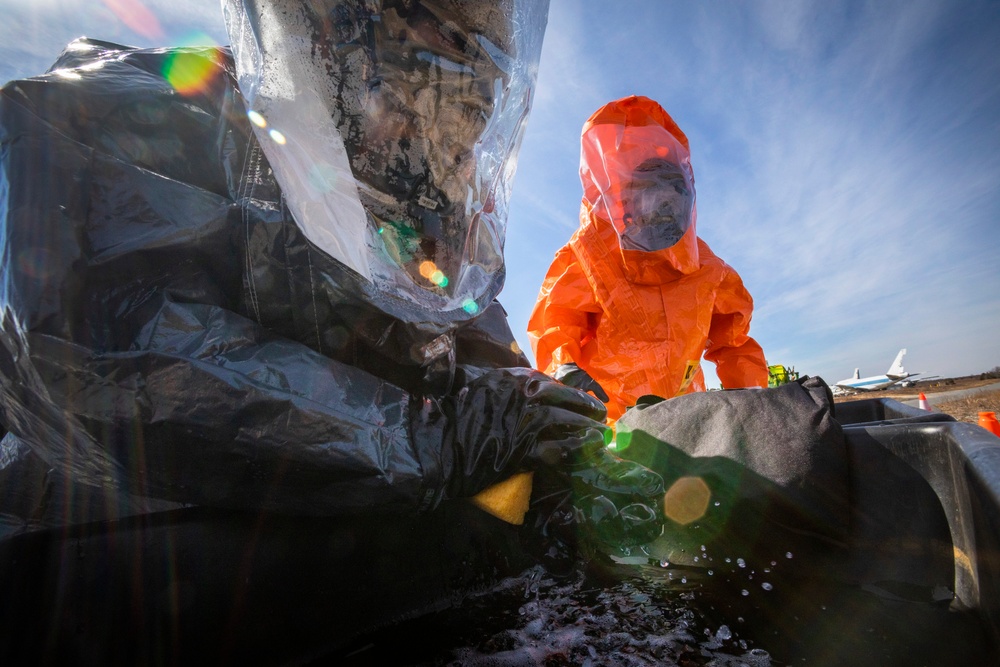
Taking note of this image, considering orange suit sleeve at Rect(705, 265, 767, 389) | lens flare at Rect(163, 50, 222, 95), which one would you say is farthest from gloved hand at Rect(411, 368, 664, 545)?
orange suit sleeve at Rect(705, 265, 767, 389)

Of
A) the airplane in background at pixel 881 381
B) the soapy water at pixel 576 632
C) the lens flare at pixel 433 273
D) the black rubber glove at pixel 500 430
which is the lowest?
the soapy water at pixel 576 632

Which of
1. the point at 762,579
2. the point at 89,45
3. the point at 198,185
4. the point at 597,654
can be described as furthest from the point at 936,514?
the point at 89,45

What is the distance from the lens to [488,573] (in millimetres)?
958

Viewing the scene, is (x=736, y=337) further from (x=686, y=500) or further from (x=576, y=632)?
(x=576, y=632)

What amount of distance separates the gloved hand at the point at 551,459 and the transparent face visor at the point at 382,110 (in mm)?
234

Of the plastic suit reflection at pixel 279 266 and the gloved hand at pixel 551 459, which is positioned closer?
the plastic suit reflection at pixel 279 266

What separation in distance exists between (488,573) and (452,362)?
17.6 inches

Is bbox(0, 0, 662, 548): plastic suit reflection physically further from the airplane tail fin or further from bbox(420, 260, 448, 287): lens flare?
the airplane tail fin

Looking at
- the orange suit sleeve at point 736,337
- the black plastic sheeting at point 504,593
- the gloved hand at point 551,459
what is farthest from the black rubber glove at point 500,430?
the orange suit sleeve at point 736,337

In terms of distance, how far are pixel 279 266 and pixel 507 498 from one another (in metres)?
0.63

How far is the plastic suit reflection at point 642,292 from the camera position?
2770 mm

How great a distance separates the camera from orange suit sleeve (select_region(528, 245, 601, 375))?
2773 millimetres

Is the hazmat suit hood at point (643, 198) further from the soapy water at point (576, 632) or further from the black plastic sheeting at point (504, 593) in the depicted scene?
the soapy water at point (576, 632)

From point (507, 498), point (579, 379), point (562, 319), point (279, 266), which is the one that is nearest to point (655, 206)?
point (562, 319)
